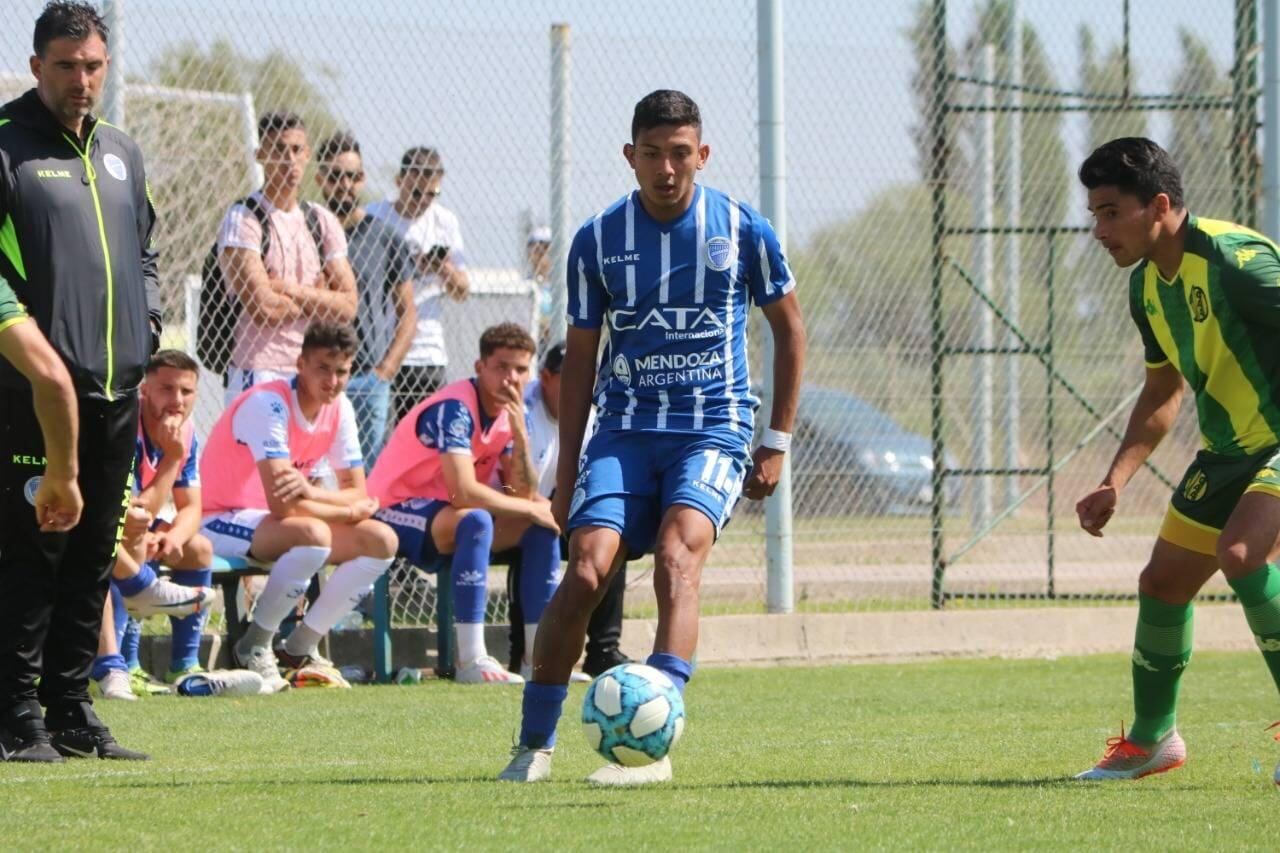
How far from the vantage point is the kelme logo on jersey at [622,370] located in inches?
244

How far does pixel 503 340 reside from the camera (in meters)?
10.1

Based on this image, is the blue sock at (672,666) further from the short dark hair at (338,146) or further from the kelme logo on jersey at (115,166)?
the short dark hair at (338,146)

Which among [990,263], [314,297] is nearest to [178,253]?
[314,297]

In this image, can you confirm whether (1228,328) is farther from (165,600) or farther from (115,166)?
(165,600)

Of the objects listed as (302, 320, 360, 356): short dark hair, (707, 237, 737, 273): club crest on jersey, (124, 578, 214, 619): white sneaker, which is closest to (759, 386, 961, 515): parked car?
(302, 320, 360, 356): short dark hair

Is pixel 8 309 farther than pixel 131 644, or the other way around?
pixel 131 644

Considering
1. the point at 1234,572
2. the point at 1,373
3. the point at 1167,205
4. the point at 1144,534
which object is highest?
the point at 1167,205

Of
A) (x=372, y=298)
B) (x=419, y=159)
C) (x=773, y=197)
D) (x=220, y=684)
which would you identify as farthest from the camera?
(x=773, y=197)

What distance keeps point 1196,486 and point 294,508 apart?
4.96 metres

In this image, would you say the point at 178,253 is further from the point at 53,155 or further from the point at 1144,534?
the point at 1144,534

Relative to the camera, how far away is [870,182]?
12.3 meters

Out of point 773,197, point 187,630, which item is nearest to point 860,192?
point 773,197

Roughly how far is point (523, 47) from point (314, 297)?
73.9 inches

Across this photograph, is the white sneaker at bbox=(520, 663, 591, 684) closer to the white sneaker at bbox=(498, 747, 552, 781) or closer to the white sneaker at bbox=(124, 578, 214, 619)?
the white sneaker at bbox=(124, 578, 214, 619)
